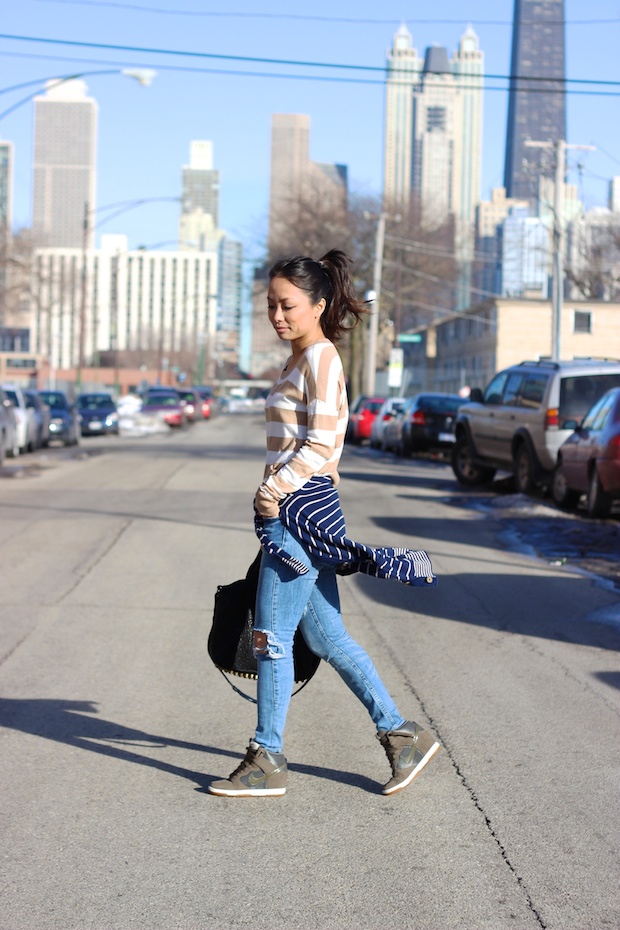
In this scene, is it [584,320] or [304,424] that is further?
[584,320]

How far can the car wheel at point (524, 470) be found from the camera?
17062 millimetres

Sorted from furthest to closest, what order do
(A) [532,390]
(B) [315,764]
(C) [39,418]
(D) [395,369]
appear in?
1. (D) [395,369]
2. (C) [39,418]
3. (A) [532,390]
4. (B) [315,764]

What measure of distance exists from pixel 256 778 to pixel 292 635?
1.83 ft

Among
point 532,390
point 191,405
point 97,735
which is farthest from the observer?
point 191,405

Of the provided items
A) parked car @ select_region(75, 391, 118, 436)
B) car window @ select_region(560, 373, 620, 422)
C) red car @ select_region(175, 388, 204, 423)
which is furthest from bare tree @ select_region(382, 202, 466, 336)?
car window @ select_region(560, 373, 620, 422)

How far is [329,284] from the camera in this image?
4559 mm

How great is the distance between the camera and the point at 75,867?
391 cm

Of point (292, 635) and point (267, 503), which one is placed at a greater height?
point (267, 503)

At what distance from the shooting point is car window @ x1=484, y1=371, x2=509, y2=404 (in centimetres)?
1844

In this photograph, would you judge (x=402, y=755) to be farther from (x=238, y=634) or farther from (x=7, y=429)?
(x=7, y=429)

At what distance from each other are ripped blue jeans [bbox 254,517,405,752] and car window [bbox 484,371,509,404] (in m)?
14.1

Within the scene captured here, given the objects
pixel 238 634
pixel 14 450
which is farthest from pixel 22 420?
pixel 238 634

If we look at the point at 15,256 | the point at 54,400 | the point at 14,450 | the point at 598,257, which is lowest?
the point at 14,450

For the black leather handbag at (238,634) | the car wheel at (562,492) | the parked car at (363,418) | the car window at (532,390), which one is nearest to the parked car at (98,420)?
the parked car at (363,418)
